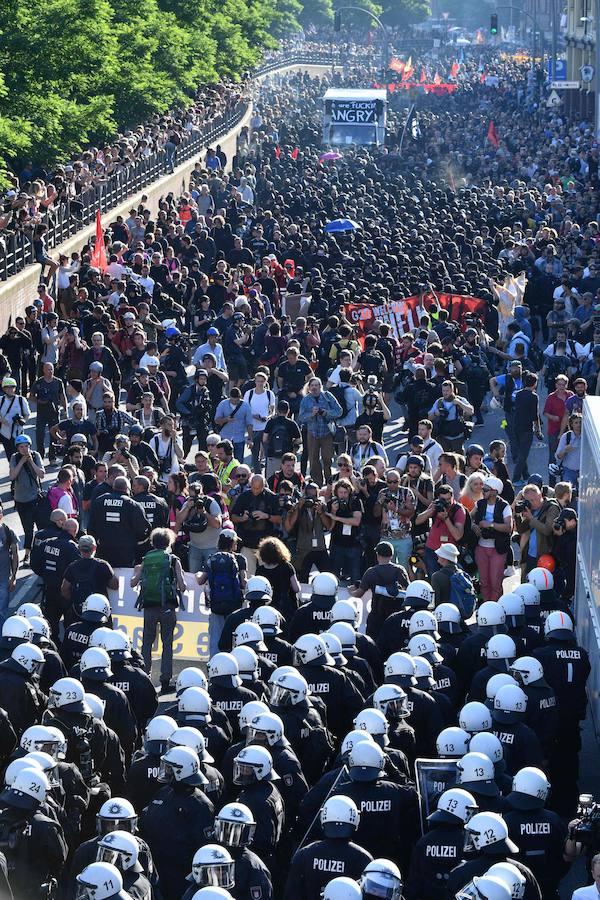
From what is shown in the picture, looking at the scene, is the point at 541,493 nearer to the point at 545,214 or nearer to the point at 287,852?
the point at 287,852

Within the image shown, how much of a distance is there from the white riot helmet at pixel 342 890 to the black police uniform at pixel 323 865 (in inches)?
27.6

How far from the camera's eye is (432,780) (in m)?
10.8

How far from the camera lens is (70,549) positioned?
51.0ft

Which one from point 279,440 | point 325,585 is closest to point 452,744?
point 325,585

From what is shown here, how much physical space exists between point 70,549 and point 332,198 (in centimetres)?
2518

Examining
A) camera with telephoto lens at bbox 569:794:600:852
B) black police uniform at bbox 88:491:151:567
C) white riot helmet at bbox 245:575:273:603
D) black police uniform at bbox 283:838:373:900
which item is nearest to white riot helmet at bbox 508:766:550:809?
camera with telephoto lens at bbox 569:794:600:852

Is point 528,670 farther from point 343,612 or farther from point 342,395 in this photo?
point 342,395

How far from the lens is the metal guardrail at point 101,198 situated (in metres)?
29.9

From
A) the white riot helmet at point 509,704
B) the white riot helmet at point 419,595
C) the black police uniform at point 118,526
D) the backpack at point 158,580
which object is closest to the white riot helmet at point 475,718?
the white riot helmet at point 509,704

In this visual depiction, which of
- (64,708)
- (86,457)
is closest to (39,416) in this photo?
(86,457)

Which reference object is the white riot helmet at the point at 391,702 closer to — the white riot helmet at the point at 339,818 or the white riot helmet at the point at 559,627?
the white riot helmet at the point at 559,627

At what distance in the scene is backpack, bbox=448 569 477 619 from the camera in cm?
1509

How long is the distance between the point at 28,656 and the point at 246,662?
1.41 metres

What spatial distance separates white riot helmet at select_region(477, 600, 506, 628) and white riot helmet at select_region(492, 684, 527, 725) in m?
1.76
